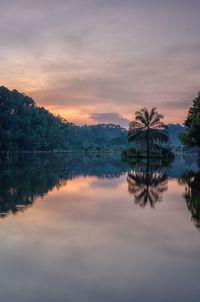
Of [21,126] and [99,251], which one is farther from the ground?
[21,126]

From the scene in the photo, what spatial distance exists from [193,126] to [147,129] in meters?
16.9

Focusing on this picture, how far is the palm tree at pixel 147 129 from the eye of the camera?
61750 mm


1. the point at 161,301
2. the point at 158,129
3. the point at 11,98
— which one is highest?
the point at 11,98

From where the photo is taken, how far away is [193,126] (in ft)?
150

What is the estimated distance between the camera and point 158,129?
203 ft

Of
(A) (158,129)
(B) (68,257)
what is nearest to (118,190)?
(B) (68,257)

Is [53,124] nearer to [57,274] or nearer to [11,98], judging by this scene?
[11,98]

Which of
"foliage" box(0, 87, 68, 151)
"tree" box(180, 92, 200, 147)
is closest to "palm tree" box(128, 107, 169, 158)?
"tree" box(180, 92, 200, 147)

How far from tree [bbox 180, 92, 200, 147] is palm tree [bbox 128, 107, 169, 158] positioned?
11.6 m

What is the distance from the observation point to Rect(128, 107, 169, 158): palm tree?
2431 inches

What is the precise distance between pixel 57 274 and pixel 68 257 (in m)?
0.98

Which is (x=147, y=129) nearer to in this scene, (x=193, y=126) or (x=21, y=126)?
(x=193, y=126)

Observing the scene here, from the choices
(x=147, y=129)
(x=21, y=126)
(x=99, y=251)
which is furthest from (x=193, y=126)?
(x=21, y=126)

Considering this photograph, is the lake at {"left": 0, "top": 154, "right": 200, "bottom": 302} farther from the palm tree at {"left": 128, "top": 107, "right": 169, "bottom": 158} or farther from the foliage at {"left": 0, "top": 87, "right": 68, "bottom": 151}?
the foliage at {"left": 0, "top": 87, "right": 68, "bottom": 151}
